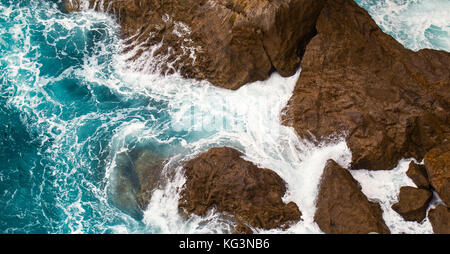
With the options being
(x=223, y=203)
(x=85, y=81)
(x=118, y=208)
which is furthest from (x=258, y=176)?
(x=85, y=81)

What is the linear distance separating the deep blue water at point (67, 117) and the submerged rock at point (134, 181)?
327 mm

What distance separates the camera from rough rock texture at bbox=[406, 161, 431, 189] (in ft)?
45.3

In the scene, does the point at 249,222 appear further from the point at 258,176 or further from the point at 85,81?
the point at 85,81

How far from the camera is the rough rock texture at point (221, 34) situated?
1612 cm

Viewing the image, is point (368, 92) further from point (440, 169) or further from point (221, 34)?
point (221, 34)

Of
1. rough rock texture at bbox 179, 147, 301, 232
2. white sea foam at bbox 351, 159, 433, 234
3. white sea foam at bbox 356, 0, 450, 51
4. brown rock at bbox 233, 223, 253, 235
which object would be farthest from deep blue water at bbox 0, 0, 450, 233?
white sea foam at bbox 351, 159, 433, 234

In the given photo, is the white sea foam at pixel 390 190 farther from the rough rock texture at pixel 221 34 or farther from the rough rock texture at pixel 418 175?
the rough rock texture at pixel 221 34

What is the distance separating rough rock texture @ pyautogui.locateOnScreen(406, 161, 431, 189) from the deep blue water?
8.28 meters

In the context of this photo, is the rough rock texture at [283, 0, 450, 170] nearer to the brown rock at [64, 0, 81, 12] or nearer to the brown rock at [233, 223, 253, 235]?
the brown rock at [233, 223, 253, 235]

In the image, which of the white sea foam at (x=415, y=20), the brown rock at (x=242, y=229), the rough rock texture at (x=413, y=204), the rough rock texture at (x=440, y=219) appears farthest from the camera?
the white sea foam at (x=415, y=20)

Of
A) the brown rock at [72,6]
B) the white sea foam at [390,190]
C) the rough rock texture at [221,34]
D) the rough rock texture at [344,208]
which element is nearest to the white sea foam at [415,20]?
the rough rock texture at [221,34]

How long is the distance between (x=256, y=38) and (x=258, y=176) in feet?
19.9

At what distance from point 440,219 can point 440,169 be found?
1771mm

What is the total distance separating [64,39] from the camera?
787 inches
